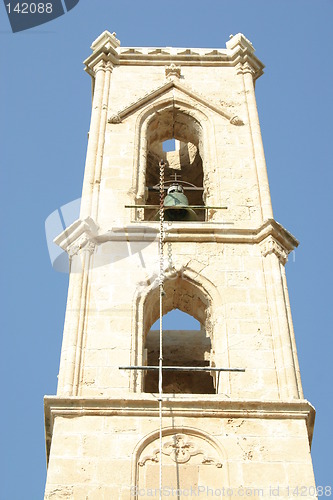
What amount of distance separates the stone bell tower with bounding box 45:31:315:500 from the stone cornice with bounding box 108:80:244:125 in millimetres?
30

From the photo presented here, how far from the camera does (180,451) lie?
12211 mm

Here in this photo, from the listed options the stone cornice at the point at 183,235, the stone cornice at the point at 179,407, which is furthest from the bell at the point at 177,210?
the stone cornice at the point at 179,407

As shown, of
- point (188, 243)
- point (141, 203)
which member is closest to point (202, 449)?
point (188, 243)

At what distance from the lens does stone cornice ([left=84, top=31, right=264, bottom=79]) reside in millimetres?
20281

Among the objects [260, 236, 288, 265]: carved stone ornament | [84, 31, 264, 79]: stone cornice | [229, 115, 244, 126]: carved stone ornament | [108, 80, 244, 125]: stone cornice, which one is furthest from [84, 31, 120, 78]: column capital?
[260, 236, 288, 265]: carved stone ornament

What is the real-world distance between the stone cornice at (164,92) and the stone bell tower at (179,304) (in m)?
0.03

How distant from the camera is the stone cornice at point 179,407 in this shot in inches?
495

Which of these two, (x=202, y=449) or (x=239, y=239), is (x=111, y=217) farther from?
(x=202, y=449)

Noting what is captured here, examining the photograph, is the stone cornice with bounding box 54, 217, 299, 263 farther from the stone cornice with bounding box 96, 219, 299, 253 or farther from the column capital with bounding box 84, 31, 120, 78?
the column capital with bounding box 84, 31, 120, 78

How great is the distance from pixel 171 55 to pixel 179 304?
6.72 meters

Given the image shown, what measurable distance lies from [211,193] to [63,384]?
5045 millimetres

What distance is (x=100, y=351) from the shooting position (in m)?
13.7

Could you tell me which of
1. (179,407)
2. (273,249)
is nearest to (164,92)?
(273,249)

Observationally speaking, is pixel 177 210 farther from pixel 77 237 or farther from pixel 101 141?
pixel 101 141
